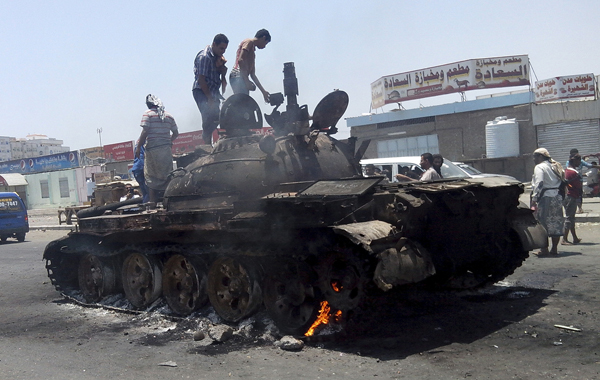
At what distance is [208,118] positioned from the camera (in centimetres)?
848

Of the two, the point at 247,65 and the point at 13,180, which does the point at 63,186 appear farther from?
the point at 247,65

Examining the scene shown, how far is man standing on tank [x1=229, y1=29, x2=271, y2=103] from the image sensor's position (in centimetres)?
812

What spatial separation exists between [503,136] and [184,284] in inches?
820

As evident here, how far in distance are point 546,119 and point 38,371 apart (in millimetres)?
24121

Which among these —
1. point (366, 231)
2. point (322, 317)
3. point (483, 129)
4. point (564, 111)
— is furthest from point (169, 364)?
point (483, 129)

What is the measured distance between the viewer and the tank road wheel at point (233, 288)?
249 inches

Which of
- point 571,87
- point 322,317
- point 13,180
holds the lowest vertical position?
point 322,317

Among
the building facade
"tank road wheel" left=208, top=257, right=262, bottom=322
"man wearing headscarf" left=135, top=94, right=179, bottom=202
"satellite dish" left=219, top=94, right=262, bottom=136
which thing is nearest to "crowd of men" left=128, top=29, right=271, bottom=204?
"man wearing headscarf" left=135, top=94, right=179, bottom=202

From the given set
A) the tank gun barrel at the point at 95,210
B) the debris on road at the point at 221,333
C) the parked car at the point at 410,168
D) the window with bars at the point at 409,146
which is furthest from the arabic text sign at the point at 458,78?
the debris on road at the point at 221,333

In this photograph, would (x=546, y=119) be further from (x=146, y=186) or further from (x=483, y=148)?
(x=146, y=186)

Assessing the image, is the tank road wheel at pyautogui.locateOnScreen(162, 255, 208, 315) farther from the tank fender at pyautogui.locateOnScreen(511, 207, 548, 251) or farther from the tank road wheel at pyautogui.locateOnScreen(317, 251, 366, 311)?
the tank fender at pyautogui.locateOnScreen(511, 207, 548, 251)

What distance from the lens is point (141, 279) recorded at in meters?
8.00

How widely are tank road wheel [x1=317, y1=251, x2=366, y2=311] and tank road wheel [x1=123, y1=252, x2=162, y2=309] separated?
Answer: 2.95m

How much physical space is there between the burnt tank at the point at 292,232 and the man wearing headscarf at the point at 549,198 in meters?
2.56
